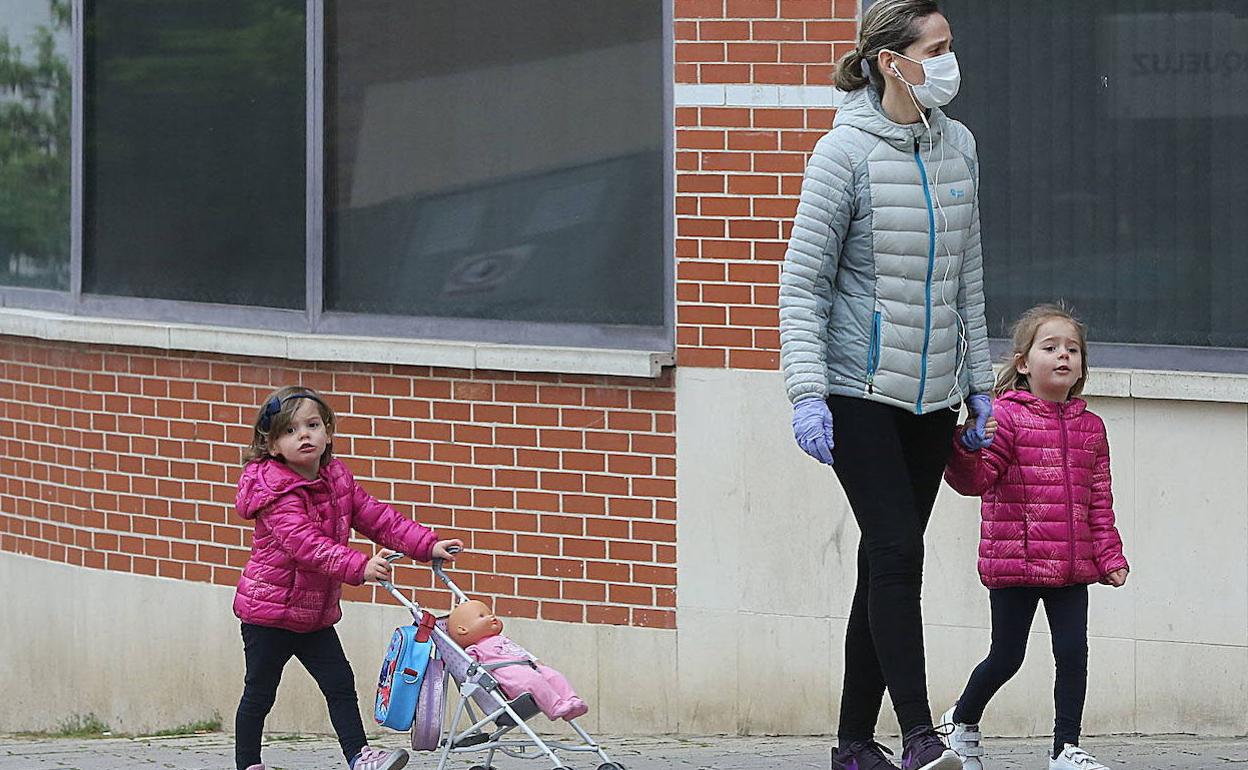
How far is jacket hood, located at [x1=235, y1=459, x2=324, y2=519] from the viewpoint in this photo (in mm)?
5570

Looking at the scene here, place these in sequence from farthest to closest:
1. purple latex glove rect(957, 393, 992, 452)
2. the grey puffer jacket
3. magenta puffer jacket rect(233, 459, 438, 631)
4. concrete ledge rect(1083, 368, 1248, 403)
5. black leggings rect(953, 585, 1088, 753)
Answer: concrete ledge rect(1083, 368, 1248, 403)
magenta puffer jacket rect(233, 459, 438, 631)
black leggings rect(953, 585, 1088, 753)
purple latex glove rect(957, 393, 992, 452)
the grey puffer jacket

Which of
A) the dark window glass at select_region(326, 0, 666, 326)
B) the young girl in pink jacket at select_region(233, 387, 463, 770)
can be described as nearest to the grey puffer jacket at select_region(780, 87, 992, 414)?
the young girl in pink jacket at select_region(233, 387, 463, 770)

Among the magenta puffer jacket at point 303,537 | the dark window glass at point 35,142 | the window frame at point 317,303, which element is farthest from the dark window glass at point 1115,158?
the dark window glass at point 35,142

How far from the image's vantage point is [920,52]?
4.89 meters

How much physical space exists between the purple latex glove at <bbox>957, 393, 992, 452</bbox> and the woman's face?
851 mm

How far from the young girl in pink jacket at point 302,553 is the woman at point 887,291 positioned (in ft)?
4.23

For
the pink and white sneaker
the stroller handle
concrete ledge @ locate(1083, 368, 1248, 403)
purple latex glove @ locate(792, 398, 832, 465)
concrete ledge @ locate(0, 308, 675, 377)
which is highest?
concrete ledge @ locate(0, 308, 675, 377)

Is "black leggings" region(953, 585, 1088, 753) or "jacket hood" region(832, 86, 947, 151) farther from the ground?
"jacket hood" region(832, 86, 947, 151)

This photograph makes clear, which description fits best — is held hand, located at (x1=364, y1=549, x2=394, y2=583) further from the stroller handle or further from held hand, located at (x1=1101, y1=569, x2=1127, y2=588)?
held hand, located at (x1=1101, y1=569, x2=1127, y2=588)

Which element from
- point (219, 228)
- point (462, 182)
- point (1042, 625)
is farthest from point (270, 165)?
point (1042, 625)

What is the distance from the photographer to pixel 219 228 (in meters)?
7.77

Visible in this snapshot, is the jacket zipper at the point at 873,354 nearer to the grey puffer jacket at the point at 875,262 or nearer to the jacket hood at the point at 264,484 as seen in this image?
the grey puffer jacket at the point at 875,262

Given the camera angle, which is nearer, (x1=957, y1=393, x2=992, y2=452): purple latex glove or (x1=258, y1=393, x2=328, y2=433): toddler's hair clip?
(x1=957, y1=393, x2=992, y2=452): purple latex glove

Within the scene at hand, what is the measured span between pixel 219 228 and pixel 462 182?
116 centimetres
